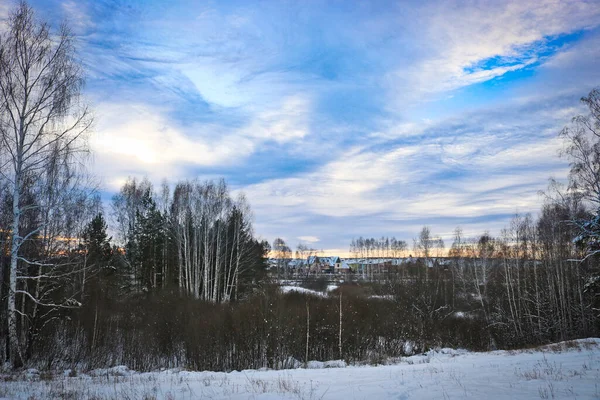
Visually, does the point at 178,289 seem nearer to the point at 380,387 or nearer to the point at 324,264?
the point at 380,387

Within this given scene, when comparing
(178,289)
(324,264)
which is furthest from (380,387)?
(324,264)

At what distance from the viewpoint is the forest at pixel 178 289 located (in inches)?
526

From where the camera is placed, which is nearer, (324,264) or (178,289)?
(178,289)

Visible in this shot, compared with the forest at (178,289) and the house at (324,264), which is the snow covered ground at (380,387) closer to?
the forest at (178,289)

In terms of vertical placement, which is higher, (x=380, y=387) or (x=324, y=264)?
(x=380, y=387)

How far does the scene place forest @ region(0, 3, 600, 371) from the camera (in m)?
13.4

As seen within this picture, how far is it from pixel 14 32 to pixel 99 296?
48.5 feet

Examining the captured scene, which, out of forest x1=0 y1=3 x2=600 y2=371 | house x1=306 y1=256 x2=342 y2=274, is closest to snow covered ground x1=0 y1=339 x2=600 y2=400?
forest x1=0 y1=3 x2=600 y2=371

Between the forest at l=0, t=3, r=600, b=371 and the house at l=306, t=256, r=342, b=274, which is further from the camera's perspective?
the house at l=306, t=256, r=342, b=274

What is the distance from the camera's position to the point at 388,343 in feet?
→ 81.0

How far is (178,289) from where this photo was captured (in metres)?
27.1

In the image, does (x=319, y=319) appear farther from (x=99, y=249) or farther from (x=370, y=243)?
(x=370, y=243)

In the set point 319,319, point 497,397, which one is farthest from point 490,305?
point 497,397

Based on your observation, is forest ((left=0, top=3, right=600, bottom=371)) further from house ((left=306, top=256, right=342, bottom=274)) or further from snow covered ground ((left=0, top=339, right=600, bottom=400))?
house ((left=306, top=256, right=342, bottom=274))
